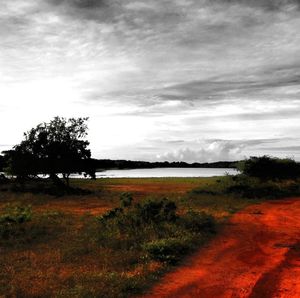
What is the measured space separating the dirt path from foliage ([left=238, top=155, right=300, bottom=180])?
55.1 feet

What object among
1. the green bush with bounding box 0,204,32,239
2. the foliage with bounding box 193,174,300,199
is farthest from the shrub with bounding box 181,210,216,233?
the foliage with bounding box 193,174,300,199

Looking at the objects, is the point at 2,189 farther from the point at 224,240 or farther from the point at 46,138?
the point at 224,240

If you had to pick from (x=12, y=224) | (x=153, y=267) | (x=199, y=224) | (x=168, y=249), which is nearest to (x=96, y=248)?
(x=168, y=249)

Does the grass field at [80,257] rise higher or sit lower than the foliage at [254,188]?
lower

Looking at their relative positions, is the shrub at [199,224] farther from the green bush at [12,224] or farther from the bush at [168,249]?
the green bush at [12,224]

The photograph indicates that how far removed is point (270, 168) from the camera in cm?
3184

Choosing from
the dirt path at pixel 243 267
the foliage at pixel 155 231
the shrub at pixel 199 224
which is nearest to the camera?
the dirt path at pixel 243 267

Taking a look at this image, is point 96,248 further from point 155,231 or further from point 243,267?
point 243,267

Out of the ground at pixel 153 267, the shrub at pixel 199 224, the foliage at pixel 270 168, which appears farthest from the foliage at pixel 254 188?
the shrub at pixel 199 224

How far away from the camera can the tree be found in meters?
32.4

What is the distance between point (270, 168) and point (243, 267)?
2354 centimetres

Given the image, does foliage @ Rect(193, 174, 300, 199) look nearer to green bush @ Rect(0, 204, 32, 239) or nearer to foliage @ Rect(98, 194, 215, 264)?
foliage @ Rect(98, 194, 215, 264)

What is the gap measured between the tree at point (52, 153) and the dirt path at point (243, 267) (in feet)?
65.3

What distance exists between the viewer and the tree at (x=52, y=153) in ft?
106
